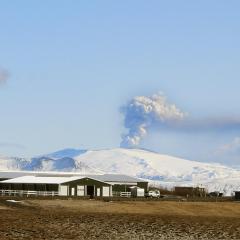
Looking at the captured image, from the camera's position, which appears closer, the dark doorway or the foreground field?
the foreground field

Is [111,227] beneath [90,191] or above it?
beneath

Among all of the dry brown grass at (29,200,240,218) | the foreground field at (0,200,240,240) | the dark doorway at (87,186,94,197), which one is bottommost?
the foreground field at (0,200,240,240)

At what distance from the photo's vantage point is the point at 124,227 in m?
53.3

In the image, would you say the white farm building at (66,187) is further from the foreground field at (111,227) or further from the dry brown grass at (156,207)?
the foreground field at (111,227)

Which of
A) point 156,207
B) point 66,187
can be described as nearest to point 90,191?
point 66,187

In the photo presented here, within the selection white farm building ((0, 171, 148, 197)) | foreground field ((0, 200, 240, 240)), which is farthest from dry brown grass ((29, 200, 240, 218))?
white farm building ((0, 171, 148, 197))

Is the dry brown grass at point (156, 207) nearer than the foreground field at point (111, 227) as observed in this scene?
No

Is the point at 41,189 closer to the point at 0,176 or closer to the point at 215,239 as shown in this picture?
the point at 0,176

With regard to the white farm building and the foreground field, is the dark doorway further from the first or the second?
Result: the foreground field

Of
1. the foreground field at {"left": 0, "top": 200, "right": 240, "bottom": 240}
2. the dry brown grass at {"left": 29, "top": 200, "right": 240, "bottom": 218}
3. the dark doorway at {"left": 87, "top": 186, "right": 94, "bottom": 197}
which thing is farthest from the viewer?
the dark doorway at {"left": 87, "top": 186, "right": 94, "bottom": 197}

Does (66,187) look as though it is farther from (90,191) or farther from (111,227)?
(111,227)

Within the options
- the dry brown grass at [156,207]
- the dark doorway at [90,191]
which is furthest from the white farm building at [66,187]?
the dry brown grass at [156,207]

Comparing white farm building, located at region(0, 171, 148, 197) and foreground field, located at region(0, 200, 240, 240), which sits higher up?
white farm building, located at region(0, 171, 148, 197)

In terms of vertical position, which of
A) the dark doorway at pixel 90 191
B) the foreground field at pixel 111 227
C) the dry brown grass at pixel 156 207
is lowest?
the foreground field at pixel 111 227
